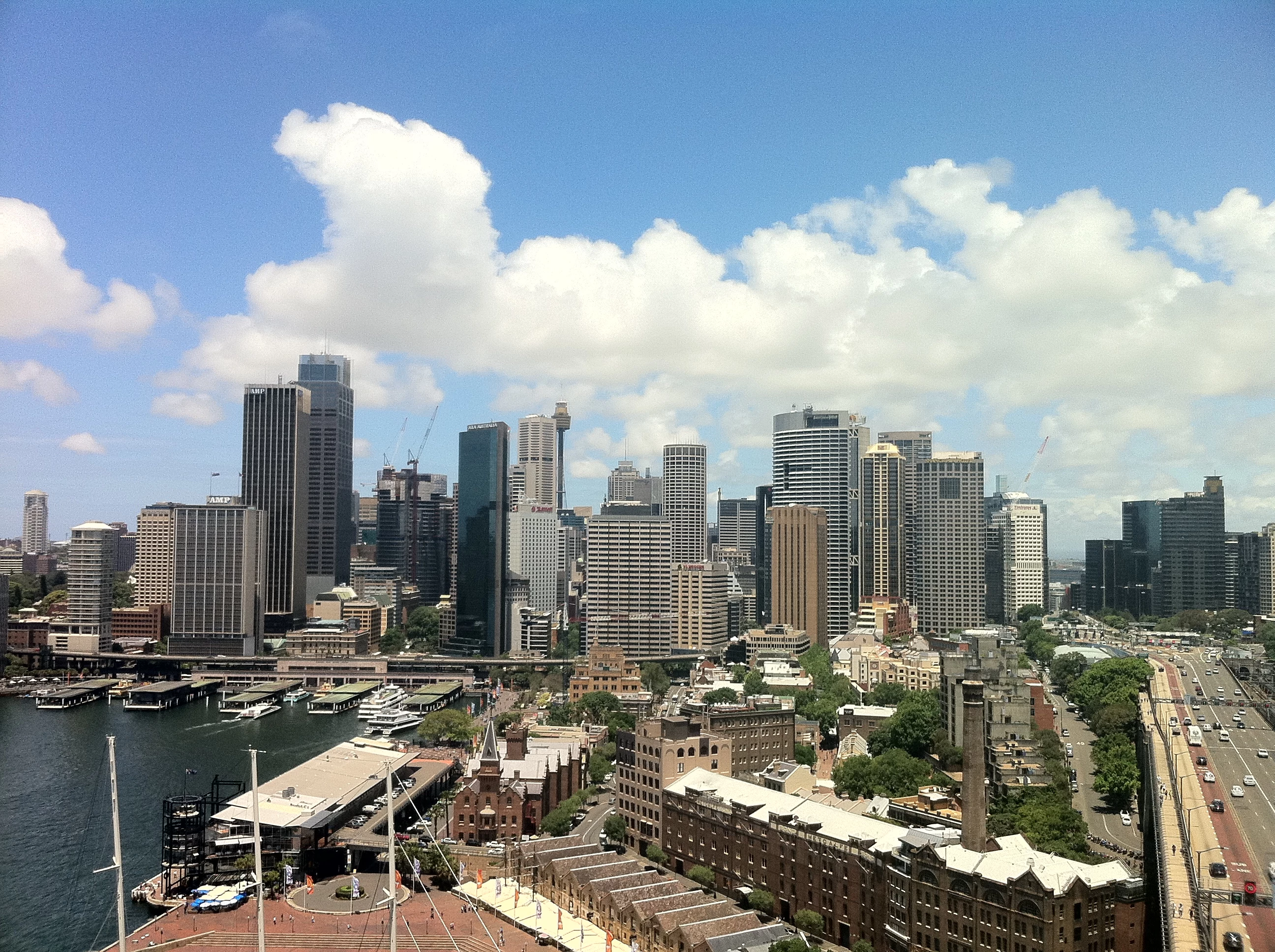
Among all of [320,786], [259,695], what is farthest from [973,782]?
[259,695]

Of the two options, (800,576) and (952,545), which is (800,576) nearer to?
(800,576)

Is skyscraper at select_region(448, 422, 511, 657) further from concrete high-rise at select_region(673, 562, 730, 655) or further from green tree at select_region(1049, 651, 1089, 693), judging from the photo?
green tree at select_region(1049, 651, 1089, 693)

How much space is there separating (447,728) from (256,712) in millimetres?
15584

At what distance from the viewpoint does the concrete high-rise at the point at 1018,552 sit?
92.6 metres

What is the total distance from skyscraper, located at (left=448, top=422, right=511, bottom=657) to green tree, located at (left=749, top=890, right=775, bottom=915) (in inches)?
2242

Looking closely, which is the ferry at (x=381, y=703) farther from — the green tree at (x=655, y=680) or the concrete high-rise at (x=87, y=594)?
the concrete high-rise at (x=87, y=594)

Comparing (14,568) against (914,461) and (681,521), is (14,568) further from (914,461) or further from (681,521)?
(914,461)

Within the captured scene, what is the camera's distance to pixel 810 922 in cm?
2322

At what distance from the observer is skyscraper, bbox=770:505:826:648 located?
72.6 m

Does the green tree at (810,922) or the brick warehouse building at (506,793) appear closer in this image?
the green tree at (810,922)

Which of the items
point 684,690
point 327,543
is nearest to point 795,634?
point 684,690

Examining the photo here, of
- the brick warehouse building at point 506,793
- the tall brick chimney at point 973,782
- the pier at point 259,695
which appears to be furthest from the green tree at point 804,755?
the pier at point 259,695

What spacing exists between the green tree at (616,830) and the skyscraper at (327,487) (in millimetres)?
77257

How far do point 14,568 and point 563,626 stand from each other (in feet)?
180
